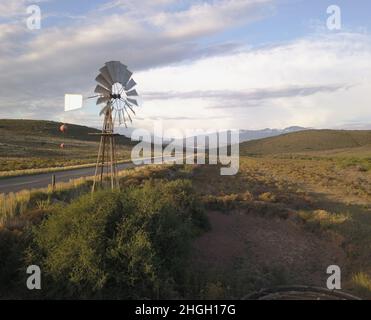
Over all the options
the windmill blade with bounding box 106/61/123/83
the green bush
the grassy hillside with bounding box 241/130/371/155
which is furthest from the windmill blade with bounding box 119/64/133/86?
the grassy hillside with bounding box 241/130/371/155

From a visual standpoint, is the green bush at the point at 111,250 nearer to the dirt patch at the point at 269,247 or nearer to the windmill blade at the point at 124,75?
the dirt patch at the point at 269,247

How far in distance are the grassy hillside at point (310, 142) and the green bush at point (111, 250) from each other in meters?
149

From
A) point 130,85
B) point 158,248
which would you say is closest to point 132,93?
point 130,85

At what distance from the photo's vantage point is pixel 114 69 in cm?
1571

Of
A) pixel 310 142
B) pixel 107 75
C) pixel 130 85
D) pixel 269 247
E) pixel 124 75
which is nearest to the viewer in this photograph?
pixel 269 247

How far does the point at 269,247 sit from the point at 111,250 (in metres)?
7.45

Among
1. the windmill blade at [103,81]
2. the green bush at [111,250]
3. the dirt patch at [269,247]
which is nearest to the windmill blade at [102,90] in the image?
the windmill blade at [103,81]

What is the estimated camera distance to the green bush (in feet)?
32.2

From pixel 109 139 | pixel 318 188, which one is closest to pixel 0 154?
pixel 318 188

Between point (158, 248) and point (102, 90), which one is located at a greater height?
point (102, 90)

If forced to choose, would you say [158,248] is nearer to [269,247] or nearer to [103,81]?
[269,247]

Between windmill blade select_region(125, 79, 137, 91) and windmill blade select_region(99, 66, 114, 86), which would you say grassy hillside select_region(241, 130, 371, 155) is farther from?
windmill blade select_region(99, 66, 114, 86)

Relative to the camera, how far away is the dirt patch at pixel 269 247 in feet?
45.0

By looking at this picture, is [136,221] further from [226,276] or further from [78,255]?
[226,276]
